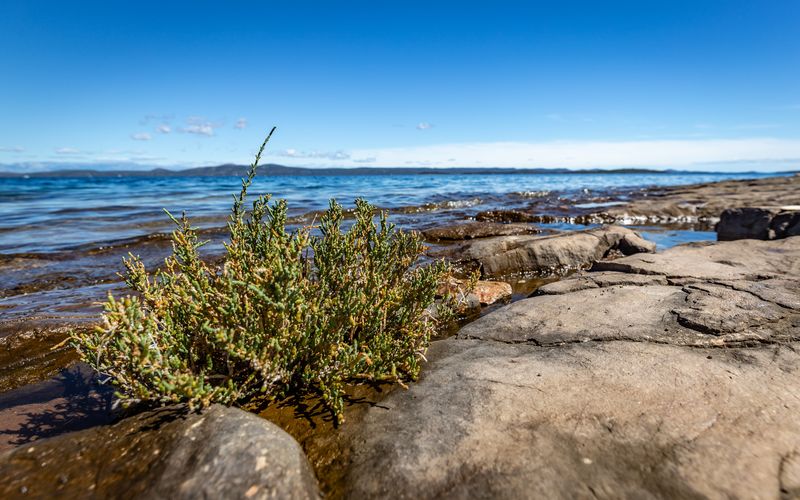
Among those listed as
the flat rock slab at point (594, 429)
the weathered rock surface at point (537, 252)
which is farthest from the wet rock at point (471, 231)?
the flat rock slab at point (594, 429)

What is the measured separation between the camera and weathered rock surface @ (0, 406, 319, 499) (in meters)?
2.25

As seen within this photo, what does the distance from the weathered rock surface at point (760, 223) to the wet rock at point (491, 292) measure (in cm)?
801

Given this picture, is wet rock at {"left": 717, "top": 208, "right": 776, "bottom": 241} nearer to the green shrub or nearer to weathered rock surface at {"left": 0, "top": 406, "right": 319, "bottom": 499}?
the green shrub

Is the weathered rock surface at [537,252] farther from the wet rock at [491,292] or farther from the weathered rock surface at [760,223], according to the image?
the weathered rock surface at [760,223]

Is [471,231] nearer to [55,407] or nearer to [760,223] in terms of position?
[760,223]

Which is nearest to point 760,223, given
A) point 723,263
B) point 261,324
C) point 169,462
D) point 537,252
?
point 723,263

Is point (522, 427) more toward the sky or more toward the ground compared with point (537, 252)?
more toward the sky

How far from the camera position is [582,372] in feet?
11.2

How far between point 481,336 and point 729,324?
228 centimetres

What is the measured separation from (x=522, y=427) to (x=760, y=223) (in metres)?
12.5

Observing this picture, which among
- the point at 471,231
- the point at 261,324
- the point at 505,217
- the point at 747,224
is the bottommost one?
the point at 505,217

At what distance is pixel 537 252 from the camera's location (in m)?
9.47

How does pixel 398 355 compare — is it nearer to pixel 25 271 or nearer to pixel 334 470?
pixel 334 470

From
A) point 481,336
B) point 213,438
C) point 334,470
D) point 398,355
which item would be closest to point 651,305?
point 481,336
